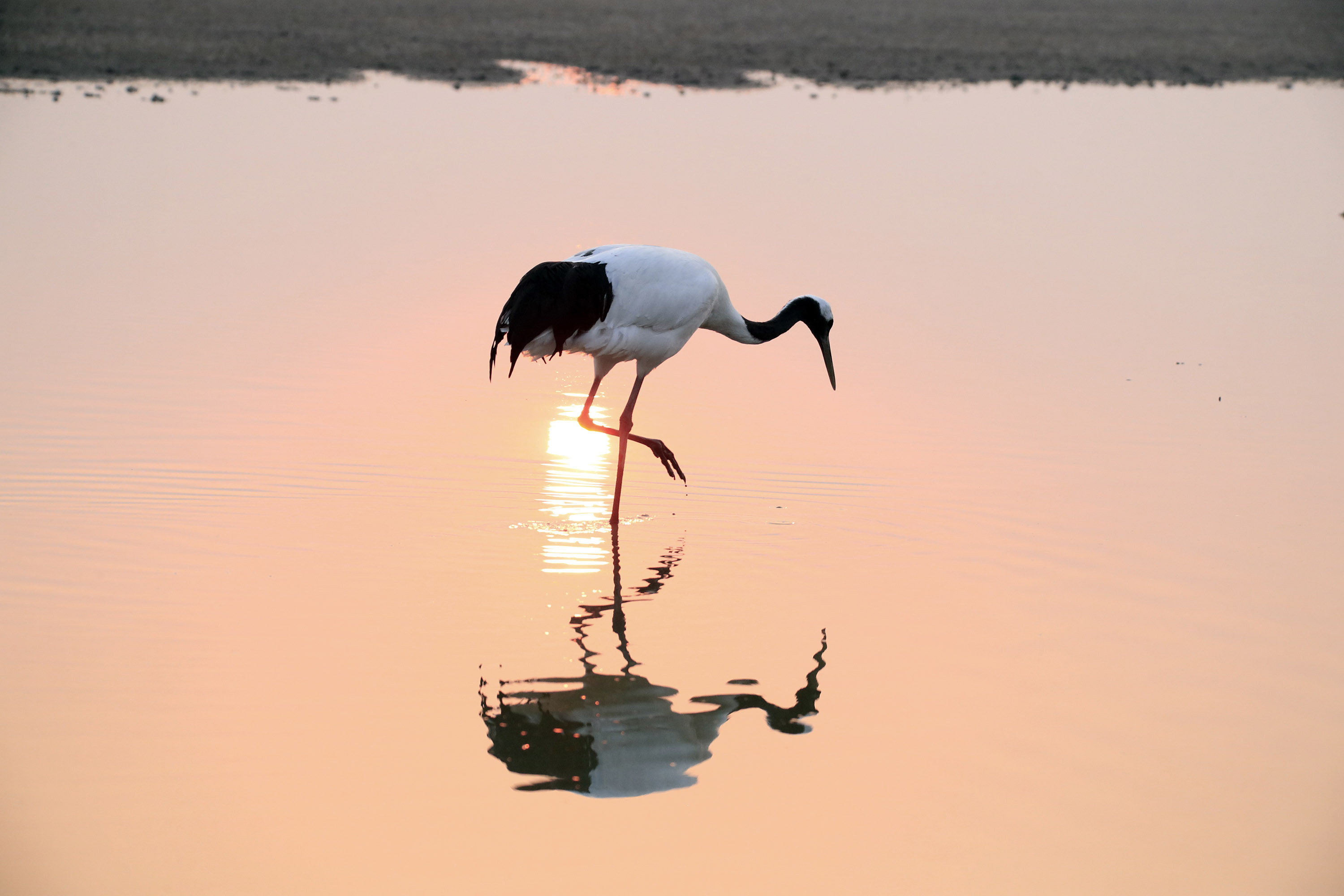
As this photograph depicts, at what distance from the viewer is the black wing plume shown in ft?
25.2

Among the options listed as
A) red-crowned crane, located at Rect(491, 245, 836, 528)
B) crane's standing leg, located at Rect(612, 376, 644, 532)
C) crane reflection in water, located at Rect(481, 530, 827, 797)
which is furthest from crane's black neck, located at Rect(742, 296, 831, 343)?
crane reflection in water, located at Rect(481, 530, 827, 797)

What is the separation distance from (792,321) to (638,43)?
95.3ft

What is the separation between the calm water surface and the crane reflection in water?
20mm

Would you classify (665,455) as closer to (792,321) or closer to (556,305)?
(556,305)

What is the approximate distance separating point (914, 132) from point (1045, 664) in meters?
18.2

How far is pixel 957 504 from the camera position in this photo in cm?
757

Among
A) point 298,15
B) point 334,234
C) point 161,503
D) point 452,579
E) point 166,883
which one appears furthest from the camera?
point 298,15

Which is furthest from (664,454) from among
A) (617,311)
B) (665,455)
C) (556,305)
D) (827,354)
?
(827,354)

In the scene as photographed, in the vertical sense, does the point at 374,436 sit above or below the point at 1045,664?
above

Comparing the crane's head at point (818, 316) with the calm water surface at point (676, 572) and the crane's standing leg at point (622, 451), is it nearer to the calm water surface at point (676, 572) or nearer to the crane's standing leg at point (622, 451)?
the calm water surface at point (676, 572)

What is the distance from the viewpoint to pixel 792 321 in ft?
30.7

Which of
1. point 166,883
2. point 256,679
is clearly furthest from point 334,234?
point 166,883

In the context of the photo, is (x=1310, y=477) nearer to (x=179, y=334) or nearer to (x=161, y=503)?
(x=161, y=503)

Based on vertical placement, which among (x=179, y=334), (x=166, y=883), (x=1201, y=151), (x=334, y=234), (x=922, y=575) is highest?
(x=1201, y=151)
